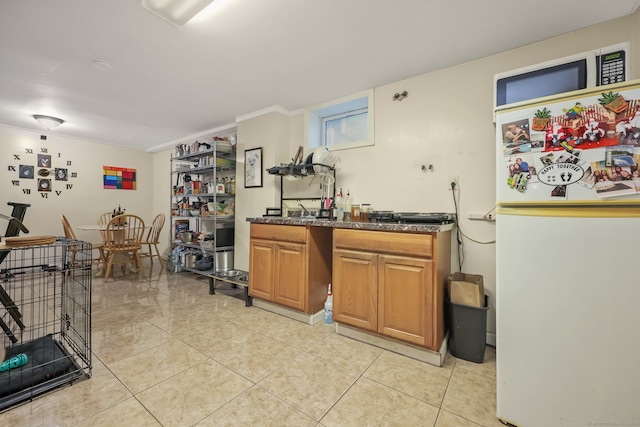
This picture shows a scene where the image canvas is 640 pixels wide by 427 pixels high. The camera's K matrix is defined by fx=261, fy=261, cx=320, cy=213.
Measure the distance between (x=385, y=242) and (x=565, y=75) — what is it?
5.44ft

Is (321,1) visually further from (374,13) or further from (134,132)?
(134,132)

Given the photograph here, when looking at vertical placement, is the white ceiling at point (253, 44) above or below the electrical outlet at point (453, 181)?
above

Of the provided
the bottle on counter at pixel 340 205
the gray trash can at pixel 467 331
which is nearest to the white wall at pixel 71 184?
the bottle on counter at pixel 340 205

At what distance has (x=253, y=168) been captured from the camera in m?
3.62

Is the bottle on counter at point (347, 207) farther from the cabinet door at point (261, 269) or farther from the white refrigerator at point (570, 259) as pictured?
the white refrigerator at point (570, 259)

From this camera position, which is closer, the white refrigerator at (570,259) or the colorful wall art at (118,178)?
the white refrigerator at (570,259)

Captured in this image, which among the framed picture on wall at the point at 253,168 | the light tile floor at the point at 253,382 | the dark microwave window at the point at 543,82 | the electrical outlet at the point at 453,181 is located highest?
the dark microwave window at the point at 543,82

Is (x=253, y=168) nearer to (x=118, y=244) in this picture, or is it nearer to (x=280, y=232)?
(x=280, y=232)

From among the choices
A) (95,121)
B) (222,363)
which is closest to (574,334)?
(222,363)

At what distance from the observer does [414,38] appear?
197 centimetres

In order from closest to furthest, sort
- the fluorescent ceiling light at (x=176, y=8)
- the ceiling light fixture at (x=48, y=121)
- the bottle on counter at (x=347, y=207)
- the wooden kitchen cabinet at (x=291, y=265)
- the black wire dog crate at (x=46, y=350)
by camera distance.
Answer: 1. the black wire dog crate at (x=46, y=350)
2. the fluorescent ceiling light at (x=176, y=8)
3. the wooden kitchen cabinet at (x=291, y=265)
4. the bottle on counter at (x=347, y=207)
5. the ceiling light fixture at (x=48, y=121)

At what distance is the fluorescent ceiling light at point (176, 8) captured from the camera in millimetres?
1613

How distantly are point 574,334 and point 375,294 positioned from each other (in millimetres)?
1096

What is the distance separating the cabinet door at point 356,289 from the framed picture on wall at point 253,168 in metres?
1.86
